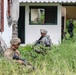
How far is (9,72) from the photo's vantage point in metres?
7.99

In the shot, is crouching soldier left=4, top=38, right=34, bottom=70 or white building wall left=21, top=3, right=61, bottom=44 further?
white building wall left=21, top=3, right=61, bottom=44

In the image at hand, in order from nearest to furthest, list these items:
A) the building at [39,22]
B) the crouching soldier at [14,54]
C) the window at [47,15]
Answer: the crouching soldier at [14,54], the building at [39,22], the window at [47,15]

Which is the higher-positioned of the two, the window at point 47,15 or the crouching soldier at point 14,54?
the window at point 47,15

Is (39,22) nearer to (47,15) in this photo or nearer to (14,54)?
(47,15)

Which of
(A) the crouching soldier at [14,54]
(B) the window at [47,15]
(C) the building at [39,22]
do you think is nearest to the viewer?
(A) the crouching soldier at [14,54]

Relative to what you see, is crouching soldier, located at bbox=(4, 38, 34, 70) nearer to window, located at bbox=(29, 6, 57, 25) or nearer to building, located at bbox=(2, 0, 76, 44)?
building, located at bbox=(2, 0, 76, 44)

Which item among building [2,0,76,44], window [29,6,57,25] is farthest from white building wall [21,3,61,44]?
window [29,6,57,25]

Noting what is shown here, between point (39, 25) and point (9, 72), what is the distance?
1562 cm

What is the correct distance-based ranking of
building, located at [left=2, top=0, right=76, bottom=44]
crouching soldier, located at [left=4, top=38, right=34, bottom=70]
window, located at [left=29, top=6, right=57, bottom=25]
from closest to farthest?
1. crouching soldier, located at [left=4, top=38, right=34, bottom=70]
2. building, located at [left=2, top=0, right=76, bottom=44]
3. window, located at [left=29, top=6, right=57, bottom=25]

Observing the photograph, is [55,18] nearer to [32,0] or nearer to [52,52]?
[32,0]

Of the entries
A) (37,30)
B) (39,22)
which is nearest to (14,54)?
(37,30)

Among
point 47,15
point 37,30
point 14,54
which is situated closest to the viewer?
point 14,54

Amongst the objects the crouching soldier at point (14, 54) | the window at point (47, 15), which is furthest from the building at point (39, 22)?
the crouching soldier at point (14, 54)

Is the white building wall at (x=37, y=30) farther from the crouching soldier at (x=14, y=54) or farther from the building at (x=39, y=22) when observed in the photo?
the crouching soldier at (x=14, y=54)
